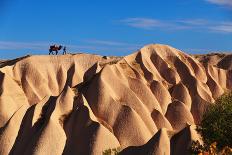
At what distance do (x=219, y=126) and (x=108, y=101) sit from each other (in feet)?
71.4

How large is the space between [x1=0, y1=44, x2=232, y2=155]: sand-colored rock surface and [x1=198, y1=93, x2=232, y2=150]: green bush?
147 inches

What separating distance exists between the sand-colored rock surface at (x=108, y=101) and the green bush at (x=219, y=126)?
3738 millimetres

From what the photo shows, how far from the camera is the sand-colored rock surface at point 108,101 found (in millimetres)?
46406

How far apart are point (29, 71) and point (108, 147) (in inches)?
1248

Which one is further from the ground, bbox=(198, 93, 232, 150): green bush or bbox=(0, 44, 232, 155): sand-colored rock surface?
bbox=(198, 93, 232, 150): green bush

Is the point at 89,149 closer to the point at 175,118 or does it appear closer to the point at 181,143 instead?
the point at 181,143

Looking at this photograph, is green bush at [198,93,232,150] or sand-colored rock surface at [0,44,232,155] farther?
sand-colored rock surface at [0,44,232,155]

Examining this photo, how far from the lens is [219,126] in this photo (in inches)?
1388

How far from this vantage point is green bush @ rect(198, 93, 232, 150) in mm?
34844

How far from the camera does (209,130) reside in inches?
1411

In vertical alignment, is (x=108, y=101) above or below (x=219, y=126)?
below

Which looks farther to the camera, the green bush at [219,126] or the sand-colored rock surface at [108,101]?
the sand-colored rock surface at [108,101]

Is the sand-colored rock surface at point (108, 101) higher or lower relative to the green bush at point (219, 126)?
lower

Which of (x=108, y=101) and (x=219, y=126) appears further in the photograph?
(x=108, y=101)
